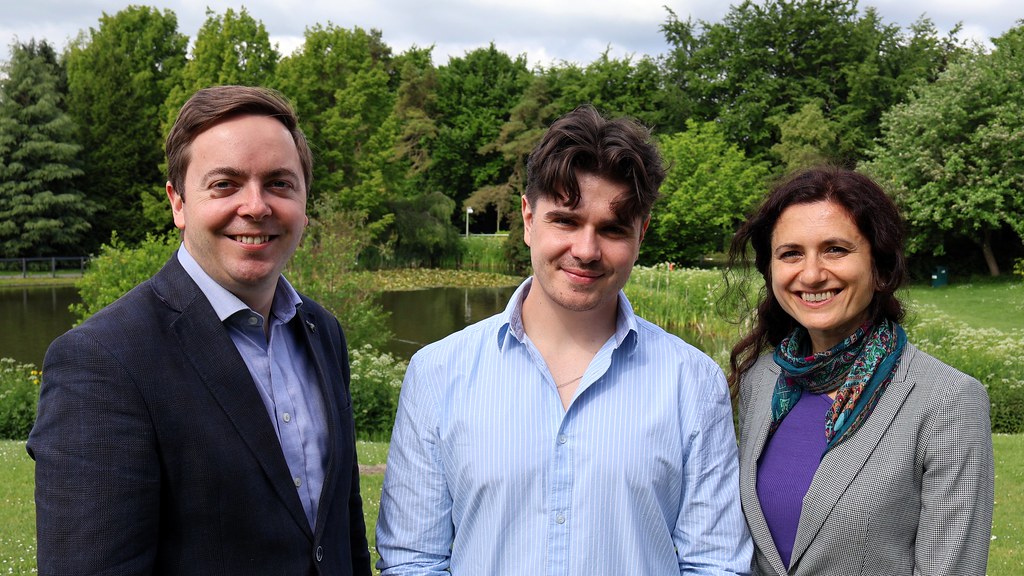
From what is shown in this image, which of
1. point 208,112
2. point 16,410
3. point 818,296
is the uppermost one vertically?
point 208,112

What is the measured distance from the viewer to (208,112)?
2082mm

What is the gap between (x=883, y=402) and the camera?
7.87ft

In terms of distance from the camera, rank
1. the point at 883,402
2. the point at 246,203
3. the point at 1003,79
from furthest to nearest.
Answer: the point at 1003,79, the point at 883,402, the point at 246,203

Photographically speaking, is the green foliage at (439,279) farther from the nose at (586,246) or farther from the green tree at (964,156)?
the nose at (586,246)

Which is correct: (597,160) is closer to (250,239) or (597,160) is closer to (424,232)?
(250,239)

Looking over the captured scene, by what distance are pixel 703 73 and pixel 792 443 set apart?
38621 mm

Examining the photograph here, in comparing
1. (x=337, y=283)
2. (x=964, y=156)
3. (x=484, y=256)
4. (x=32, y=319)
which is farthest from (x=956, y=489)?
(x=484, y=256)

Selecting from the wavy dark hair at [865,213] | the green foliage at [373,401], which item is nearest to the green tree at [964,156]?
the green foliage at [373,401]

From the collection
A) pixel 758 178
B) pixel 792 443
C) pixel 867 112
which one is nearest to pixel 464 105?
pixel 758 178

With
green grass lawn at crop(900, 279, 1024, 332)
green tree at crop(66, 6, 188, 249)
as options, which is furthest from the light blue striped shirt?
green tree at crop(66, 6, 188, 249)

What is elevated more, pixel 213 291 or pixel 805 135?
pixel 805 135

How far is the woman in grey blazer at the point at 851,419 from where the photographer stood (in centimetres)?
224

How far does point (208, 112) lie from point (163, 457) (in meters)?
0.86

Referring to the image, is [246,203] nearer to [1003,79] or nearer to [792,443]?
[792,443]
